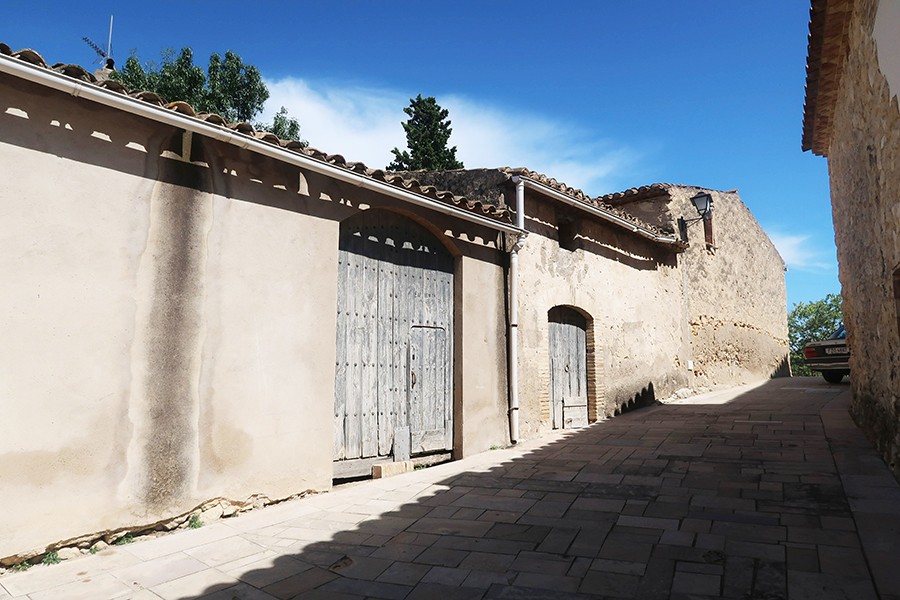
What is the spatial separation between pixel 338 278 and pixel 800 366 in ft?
135

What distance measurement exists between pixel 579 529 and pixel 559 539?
0.80 ft

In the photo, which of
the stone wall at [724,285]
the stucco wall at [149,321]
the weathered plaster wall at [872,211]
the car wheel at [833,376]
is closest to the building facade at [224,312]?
the stucco wall at [149,321]

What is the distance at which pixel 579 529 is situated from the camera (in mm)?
3707

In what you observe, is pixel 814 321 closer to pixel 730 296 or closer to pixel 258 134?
pixel 730 296

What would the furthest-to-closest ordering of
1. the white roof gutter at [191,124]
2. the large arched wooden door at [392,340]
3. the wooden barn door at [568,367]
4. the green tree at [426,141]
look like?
the green tree at [426,141], the wooden barn door at [568,367], the large arched wooden door at [392,340], the white roof gutter at [191,124]

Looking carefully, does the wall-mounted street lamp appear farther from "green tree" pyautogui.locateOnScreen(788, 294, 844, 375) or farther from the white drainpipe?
"green tree" pyautogui.locateOnScreen(788, 294, 844, 375)

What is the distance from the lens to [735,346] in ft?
46.5

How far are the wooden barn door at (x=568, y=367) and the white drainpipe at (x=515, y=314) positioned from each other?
1.21 m

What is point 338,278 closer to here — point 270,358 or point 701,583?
point 270,358

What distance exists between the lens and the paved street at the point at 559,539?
285 centimetres

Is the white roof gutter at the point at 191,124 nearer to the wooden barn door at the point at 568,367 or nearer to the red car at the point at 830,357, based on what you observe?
the wooden barn door at the point at 568,367

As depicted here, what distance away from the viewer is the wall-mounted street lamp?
1152 cm

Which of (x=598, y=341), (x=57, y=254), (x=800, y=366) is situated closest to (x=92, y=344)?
(x=57, y=254)

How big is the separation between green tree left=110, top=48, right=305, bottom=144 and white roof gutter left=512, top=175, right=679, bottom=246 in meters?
14.2
